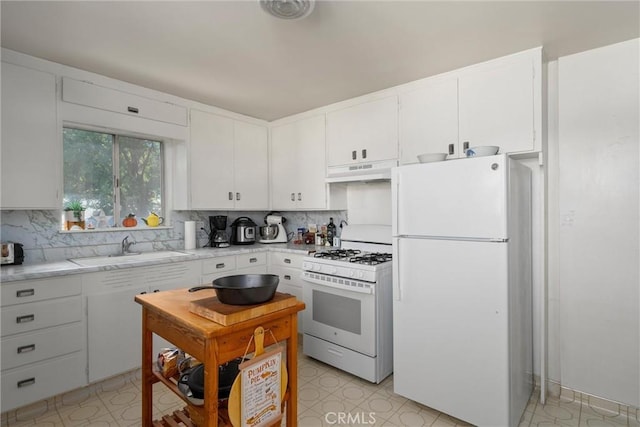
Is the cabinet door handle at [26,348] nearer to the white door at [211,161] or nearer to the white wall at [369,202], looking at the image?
the white door at [211,161]

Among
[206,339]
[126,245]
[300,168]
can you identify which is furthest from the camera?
[300,168]

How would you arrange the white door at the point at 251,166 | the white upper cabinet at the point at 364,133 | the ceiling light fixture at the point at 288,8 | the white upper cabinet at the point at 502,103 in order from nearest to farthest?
the ceiling light fixture at the point at 288,8 → the white upper cabinet at the point at 502,103 → the white upper cabinet at the point at 364,133 → the white door at the point at 251,166

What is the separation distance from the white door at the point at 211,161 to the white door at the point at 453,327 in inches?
81.6

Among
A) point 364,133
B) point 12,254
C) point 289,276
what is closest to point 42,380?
point 12,254

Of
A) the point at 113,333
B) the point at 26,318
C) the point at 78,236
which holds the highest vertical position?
the point at 78,236

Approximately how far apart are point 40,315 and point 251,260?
1.71 meters

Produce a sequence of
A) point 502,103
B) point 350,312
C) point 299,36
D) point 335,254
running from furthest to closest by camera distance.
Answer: point 335,254 → point 350,312 → point 502,103 → point 299,36

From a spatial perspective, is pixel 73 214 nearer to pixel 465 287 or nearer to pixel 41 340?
pixel 41 340

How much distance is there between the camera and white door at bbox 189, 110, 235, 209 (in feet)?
10.9

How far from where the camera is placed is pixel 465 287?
194cm

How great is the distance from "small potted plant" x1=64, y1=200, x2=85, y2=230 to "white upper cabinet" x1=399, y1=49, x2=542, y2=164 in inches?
109

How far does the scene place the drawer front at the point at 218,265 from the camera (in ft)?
10.00

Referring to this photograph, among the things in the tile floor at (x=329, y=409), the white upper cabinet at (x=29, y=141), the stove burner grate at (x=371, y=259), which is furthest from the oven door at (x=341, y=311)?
the white upper cabinet at (x=29, y=141)

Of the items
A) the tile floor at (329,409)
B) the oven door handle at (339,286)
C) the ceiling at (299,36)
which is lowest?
the tile floor at (329,409)
